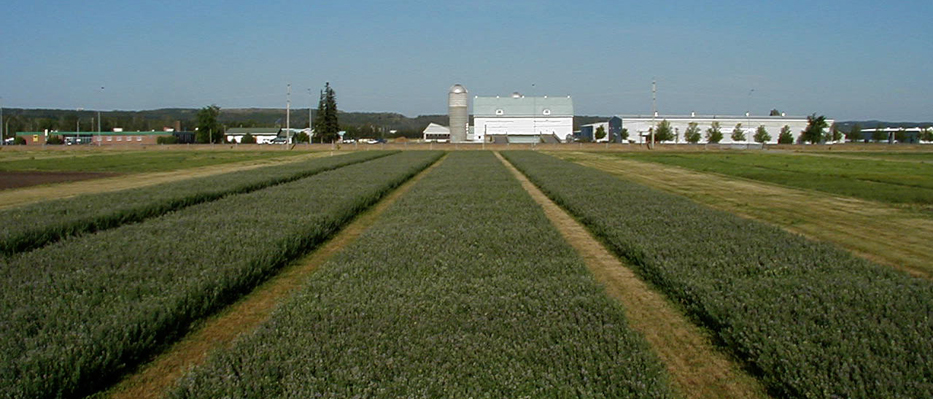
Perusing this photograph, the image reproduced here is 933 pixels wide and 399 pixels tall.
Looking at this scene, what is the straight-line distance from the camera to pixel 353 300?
263 inches

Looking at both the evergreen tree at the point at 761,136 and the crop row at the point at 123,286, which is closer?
the crop row at the point at 123,286

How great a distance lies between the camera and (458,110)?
109 m

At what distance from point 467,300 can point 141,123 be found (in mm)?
194159

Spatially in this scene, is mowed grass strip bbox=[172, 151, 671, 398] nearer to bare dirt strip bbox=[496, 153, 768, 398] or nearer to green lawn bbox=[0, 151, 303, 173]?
bare dirt strip bbox=[496, 153, 768, 398]

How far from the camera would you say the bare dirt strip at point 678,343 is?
16.5 feet

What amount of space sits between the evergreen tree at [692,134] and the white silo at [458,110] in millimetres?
33166

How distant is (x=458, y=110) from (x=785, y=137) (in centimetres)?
4806

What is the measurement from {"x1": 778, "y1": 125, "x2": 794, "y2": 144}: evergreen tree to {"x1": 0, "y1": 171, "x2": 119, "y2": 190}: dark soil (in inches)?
3651

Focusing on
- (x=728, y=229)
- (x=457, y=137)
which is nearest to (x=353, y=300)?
(x=728, y=229)

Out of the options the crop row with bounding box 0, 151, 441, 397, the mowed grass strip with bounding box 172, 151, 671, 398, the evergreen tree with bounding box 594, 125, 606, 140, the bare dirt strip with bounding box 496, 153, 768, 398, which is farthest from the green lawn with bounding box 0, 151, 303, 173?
the evergreen tree with bounding box 594, 125, 606, 140

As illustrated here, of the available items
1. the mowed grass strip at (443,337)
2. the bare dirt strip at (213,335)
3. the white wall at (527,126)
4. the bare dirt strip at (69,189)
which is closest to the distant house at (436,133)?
the white wall at (527,126)

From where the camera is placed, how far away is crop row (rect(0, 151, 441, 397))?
4.87 metres

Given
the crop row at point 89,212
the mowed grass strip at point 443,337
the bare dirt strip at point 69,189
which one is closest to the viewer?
the mowed grass strip at point 443,337

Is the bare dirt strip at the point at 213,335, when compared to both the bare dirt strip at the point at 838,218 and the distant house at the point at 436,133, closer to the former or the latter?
the bare dirt strip at the point at 838,218
